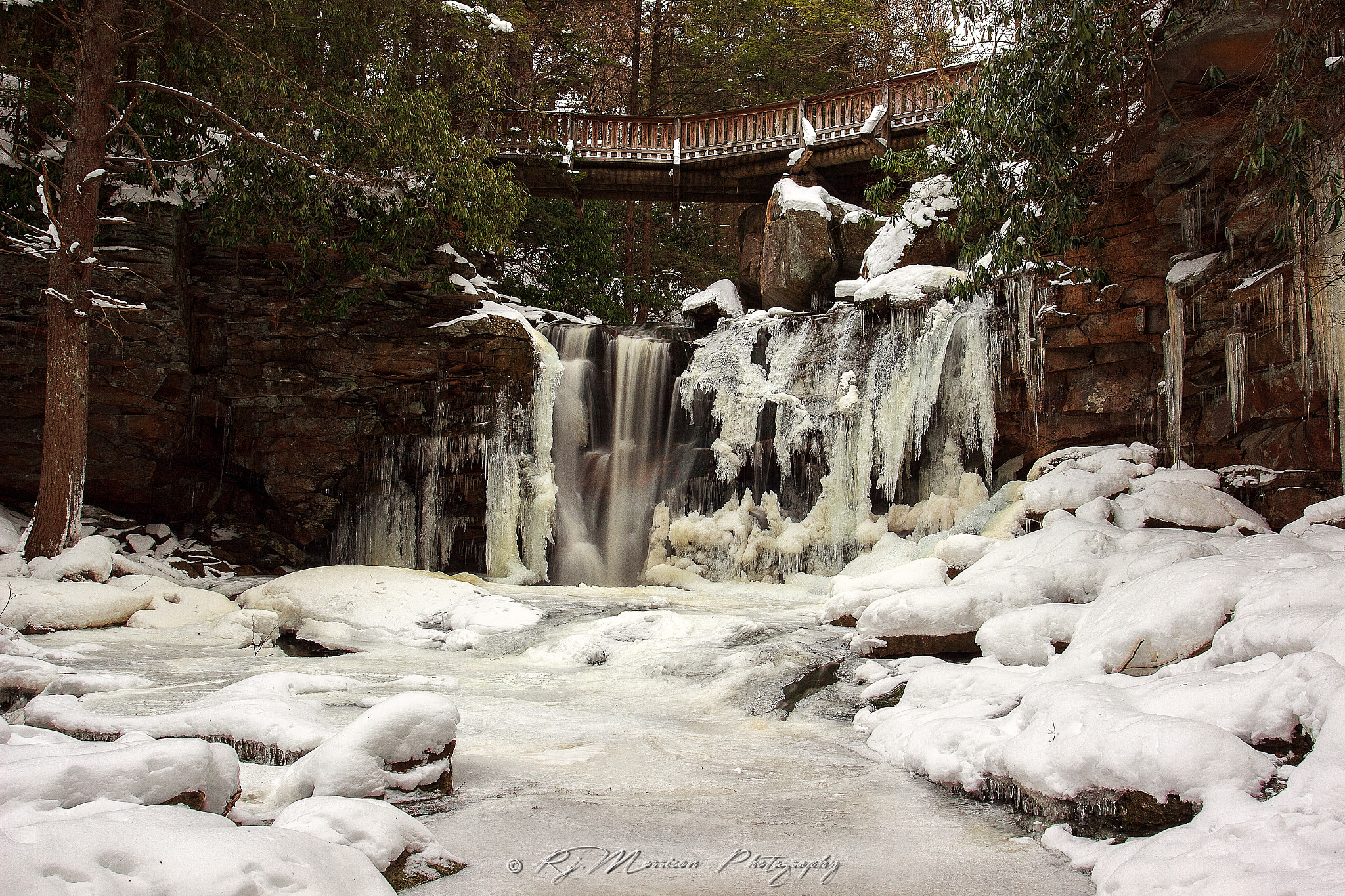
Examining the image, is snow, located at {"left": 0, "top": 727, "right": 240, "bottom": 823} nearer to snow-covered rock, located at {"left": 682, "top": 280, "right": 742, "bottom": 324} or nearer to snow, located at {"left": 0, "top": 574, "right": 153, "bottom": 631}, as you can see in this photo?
snow, located at {"left": 0, "top": 574, "right": 153, "bottom": 631}

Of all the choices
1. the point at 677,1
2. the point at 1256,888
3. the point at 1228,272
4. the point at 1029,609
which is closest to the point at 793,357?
the point at 1228,272

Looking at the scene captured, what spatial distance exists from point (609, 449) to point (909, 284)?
550cm

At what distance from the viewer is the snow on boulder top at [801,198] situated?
15.8 metres

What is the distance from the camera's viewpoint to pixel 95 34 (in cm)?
1018

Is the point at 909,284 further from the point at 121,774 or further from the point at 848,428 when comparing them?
the point at 121,774

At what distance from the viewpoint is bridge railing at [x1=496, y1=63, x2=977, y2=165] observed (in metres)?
16.3

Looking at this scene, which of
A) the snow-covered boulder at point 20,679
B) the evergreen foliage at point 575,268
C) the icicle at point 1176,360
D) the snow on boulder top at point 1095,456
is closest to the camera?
the snow-covered boulder at point 20,679

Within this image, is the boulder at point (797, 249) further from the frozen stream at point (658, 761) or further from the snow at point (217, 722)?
the snow at point (217, 722)

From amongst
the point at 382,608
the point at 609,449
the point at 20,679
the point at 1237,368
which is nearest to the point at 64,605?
the point at 382,608

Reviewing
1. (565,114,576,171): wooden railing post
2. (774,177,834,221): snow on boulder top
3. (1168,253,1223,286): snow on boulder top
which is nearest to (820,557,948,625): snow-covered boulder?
(1168,253,1223,286): snow on boulder top

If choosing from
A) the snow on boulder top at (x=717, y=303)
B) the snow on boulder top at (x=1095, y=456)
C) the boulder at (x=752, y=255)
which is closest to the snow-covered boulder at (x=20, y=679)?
the snow on boulder top at (x=1095, y=456)

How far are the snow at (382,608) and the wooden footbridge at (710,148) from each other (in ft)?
31.9

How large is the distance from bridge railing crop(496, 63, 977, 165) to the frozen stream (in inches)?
430

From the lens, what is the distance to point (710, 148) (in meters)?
17.5
